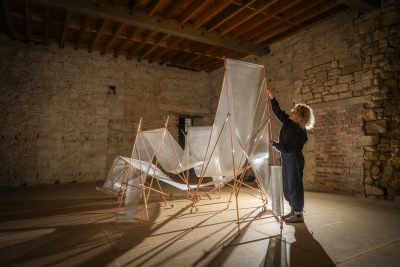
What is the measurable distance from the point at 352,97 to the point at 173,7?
3523 mm

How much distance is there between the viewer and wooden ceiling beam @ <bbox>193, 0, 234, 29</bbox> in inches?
165

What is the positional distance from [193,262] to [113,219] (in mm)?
1483

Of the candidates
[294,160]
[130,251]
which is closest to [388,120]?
[294,160]

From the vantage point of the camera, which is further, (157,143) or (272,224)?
(157,143)

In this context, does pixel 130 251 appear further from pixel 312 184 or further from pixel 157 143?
pixel 312 184

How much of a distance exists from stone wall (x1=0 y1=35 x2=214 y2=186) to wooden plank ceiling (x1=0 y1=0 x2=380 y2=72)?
43 centimetres

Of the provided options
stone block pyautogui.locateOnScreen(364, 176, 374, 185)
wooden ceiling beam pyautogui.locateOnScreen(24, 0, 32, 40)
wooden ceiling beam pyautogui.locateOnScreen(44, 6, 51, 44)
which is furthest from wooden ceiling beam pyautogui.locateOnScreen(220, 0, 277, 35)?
wooden ceiling beam pyautogui.locateOnScreen(24, 0, 32, 40)

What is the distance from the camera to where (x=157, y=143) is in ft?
12.2

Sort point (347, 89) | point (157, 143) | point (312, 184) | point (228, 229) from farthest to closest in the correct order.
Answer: point (312, 184), point (347, 89), point (157, 143), point (228, 229)

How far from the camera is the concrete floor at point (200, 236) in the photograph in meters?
1.75

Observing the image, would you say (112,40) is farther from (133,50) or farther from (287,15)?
(287,15)

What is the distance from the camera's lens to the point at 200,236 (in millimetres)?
2240

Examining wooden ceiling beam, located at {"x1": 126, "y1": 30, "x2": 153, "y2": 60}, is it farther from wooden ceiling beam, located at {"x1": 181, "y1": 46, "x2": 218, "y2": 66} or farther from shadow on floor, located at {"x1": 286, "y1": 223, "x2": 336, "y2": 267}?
shadow on floor, located at {"x1": 286, "y1": 223, "x2": 336, "y2": 267}

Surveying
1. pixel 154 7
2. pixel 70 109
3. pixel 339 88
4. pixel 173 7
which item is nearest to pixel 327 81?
pixel 339 88
